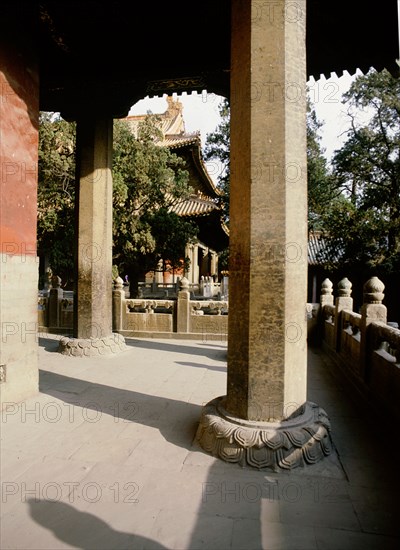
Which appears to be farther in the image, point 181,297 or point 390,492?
point 181,297

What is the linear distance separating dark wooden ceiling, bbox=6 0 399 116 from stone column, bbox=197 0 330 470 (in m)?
1.97

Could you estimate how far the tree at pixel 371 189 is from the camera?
14.5m

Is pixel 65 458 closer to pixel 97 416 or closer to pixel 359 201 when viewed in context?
pixel 97 416

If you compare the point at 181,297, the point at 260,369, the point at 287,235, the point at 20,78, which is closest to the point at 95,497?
the point at 260,369

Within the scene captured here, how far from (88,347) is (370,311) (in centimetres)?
486

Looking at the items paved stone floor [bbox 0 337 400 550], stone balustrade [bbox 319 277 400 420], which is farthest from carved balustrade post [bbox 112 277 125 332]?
stone balustrade [bbox 319 277 400 420]

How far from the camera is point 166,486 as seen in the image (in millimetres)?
2574

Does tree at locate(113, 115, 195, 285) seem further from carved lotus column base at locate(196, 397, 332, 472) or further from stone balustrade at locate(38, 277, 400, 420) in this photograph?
carved lotus column base at locate(196, 397, 332, 472)

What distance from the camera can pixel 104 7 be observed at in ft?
14.1

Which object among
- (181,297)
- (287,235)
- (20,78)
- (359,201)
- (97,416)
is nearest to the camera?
(287,235)

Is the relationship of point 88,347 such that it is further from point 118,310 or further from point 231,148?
point 231,148

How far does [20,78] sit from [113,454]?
4309 millimetres

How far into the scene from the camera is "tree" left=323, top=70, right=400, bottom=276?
47.4 feet

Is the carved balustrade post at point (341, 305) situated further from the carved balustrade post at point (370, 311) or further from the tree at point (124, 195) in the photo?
the tree at point (124, 195)
